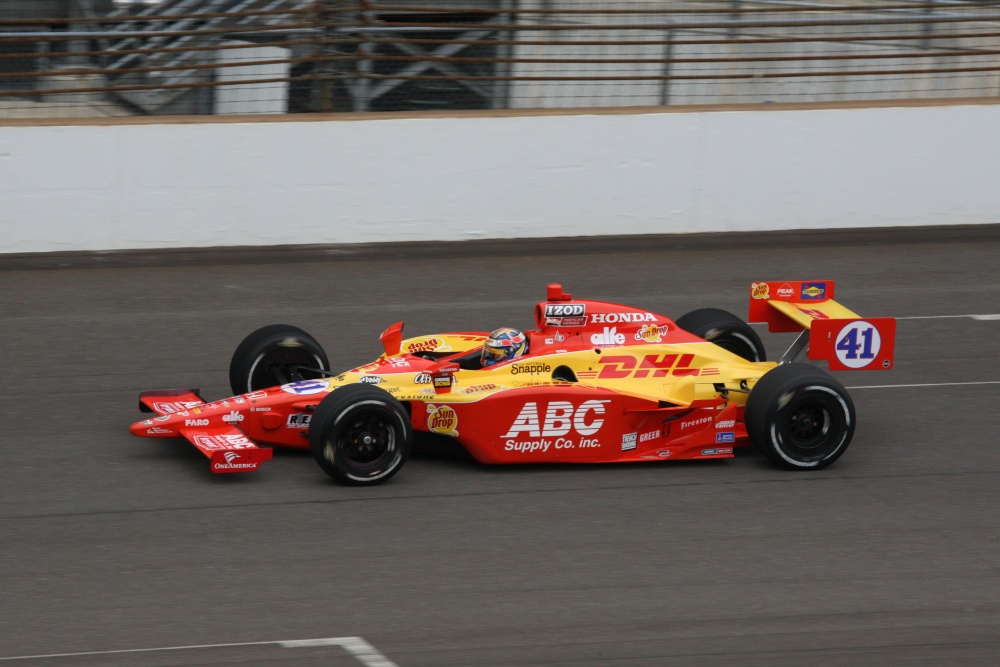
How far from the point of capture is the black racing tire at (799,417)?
729 cm

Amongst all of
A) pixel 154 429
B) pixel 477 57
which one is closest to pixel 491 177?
pixel 477 57

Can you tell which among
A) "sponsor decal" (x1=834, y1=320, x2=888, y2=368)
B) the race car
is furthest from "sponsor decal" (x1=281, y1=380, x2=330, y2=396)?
"sponsor decal" (x1=834, y1=320, x2=888, y2=368)

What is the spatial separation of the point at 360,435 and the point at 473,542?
95 centimetres

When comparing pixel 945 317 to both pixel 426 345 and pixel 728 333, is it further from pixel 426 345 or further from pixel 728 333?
pixel 426 345

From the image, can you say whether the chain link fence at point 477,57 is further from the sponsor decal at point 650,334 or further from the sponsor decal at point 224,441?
the sponsor decal at point 224,441

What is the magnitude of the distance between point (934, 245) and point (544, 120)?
14.4 feet

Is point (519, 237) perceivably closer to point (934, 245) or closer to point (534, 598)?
point (934, 245)

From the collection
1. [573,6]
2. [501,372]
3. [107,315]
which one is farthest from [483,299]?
[573,6]

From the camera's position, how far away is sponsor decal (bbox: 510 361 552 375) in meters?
→ 7.46

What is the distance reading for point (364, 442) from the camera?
7.01 metres

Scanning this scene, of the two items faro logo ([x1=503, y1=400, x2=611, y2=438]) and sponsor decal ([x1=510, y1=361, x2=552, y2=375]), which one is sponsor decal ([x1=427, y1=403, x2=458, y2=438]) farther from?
sponsor decal ([x1=510, y1=361, x2=552, y2=375])

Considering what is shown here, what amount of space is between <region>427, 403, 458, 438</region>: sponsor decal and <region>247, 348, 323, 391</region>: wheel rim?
1025 millimetres

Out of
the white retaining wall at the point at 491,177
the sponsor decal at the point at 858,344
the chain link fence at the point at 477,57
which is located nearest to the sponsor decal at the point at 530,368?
the sponsor decal at the point at 858,344

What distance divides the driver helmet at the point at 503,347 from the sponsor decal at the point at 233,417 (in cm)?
143
